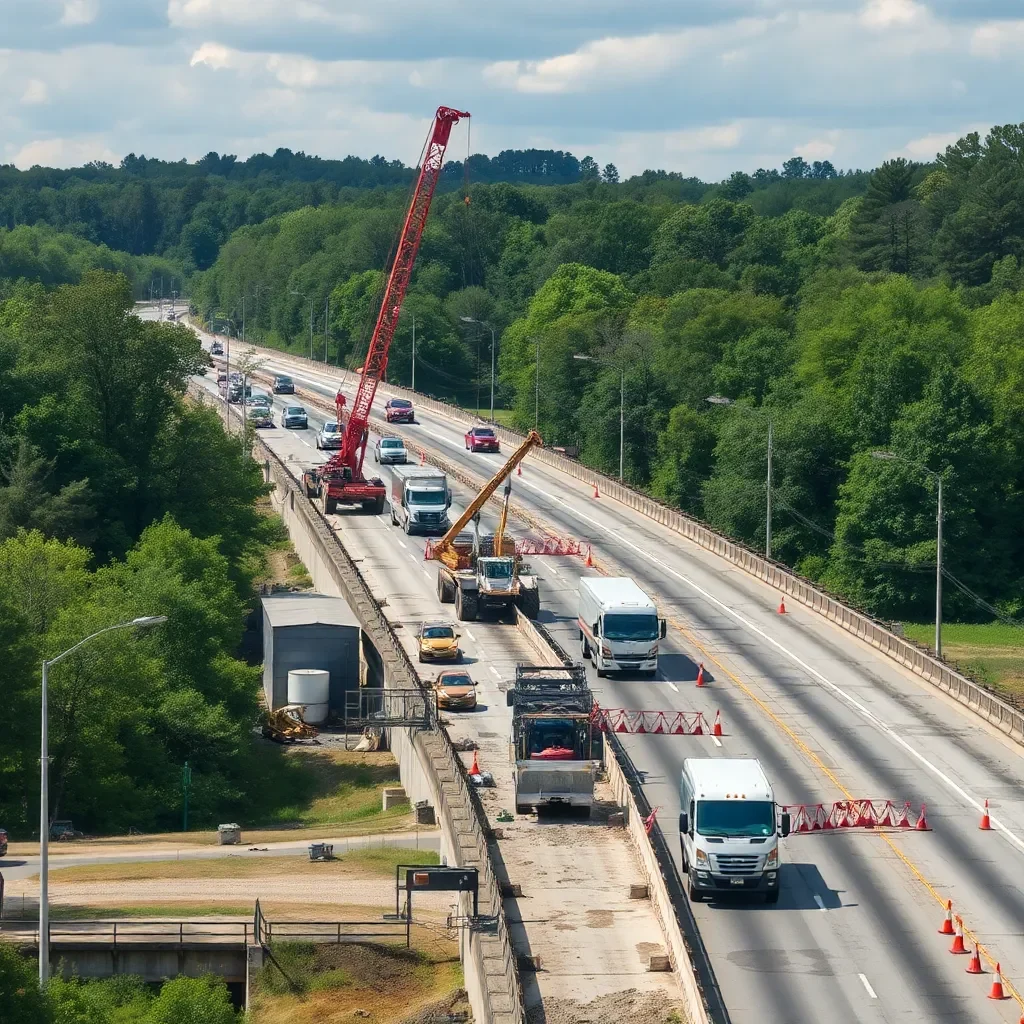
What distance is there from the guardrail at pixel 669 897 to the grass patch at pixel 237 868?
215 inches

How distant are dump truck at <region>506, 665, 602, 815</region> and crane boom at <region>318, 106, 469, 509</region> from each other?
51.0 m

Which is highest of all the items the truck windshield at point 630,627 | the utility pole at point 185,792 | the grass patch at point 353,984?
the truck windshield at point 630,627

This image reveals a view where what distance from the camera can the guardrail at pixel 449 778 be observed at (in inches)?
1452

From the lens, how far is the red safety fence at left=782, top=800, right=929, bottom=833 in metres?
47.7

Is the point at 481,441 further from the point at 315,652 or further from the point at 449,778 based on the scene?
the point at 449,778

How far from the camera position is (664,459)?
142 m

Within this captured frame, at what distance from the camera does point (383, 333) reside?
111 m

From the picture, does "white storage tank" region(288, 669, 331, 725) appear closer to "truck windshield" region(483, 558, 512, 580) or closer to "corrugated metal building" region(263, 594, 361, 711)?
"corrugated metal building" region(263, 594, 361, 711)

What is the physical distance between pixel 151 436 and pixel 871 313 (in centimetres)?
5163

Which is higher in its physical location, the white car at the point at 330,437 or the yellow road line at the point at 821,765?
the white car at the point at 330,437

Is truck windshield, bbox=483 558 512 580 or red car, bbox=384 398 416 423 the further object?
red car, bbox=384 398 416 423

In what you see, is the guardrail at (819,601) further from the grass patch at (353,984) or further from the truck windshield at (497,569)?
the grass patch at (353,984)

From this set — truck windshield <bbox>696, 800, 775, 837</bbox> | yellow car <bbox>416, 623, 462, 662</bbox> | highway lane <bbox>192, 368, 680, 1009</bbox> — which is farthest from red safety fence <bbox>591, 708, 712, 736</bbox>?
truck windshield <bbox>696, 800, 775, 837</bbox>

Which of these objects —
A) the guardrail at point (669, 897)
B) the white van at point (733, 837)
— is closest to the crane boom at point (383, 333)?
the guardrail at point (669, 897)
